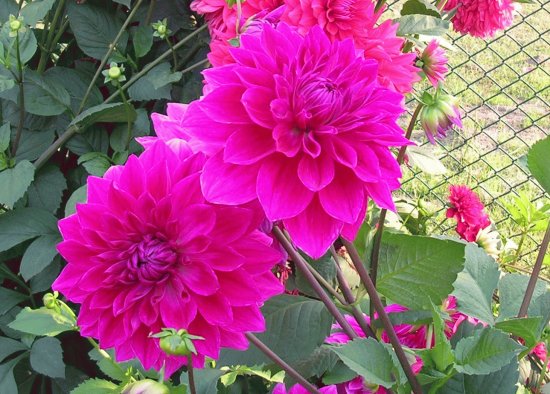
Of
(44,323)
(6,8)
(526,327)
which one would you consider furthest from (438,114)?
(6,8)

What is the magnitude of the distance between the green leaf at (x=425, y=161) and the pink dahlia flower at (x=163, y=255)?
454 millimetres

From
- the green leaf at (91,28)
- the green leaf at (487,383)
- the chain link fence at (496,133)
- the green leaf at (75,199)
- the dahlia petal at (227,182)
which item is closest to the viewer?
the dahlia petal at (227,182)

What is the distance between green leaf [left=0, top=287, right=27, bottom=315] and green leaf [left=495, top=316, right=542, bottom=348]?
0.91 meters

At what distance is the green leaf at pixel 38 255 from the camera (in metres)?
1.16

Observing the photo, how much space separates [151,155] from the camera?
0.48m

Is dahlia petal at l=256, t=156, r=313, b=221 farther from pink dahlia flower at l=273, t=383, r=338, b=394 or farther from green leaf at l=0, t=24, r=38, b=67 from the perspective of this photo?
green leaf at l=0, t=24, r=38, b=67

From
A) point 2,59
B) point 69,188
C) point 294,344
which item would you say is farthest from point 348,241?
point 69,188

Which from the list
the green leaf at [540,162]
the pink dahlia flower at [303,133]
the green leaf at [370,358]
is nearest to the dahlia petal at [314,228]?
the pink dahlia flower at [303,133]

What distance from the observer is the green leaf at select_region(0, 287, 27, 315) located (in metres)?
1.24

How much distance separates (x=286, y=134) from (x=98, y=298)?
0.16m

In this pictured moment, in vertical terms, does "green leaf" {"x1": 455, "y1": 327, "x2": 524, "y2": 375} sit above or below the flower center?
below

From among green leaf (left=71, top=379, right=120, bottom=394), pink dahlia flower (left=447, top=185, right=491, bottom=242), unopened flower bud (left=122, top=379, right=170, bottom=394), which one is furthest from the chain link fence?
unopened flower bud (left=122, top=379, right=170, bottom=394)

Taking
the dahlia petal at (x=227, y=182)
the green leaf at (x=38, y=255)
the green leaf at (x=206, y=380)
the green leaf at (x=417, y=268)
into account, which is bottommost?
the green leaf at (x=38, y=255)

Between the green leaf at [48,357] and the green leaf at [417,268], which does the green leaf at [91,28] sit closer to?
the green leaf at [48,357]
